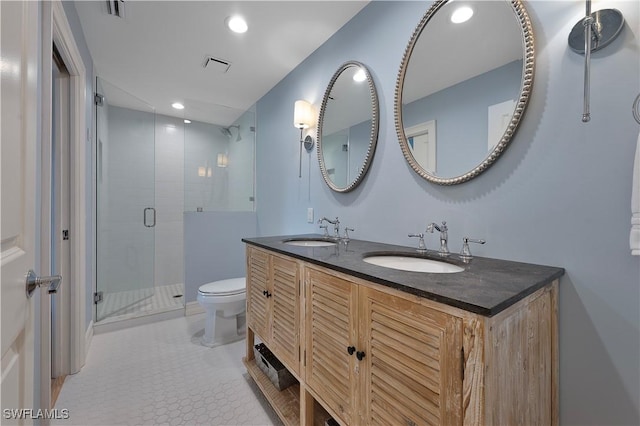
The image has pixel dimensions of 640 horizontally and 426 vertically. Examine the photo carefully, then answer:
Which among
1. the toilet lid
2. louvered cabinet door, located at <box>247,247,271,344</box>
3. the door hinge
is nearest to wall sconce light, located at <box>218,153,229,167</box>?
the door hinge

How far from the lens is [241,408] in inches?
59.6

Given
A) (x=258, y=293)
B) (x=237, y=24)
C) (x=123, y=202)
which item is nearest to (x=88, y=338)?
(x=123, y=202)

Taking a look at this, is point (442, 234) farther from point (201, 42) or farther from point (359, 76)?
point (201, 42)

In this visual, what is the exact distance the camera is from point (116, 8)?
1.69 metres

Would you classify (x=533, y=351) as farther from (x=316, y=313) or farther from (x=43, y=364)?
(x=43, y=364)

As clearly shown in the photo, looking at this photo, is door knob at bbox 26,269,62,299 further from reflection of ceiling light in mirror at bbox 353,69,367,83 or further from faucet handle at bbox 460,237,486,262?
reflection of ceiling light in mirror at bbox 353,69,367,83

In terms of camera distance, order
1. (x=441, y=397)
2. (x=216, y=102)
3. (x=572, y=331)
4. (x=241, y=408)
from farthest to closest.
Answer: (x=216, y=102) → (x=241, y=408) → (x=572, y=331) → (x=441, y=397)

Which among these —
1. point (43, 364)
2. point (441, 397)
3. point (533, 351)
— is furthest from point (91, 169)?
point (533, 351)

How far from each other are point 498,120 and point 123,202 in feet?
11.5

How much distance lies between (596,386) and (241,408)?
5.21ft

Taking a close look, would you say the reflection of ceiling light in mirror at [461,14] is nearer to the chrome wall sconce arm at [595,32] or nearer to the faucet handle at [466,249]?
the chrome wall sconce arm at [595,32]

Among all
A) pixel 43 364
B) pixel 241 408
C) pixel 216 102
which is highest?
pixel 216 102

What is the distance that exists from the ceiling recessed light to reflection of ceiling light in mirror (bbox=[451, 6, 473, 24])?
1325 mm

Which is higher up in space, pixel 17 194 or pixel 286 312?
pixel 17 194
